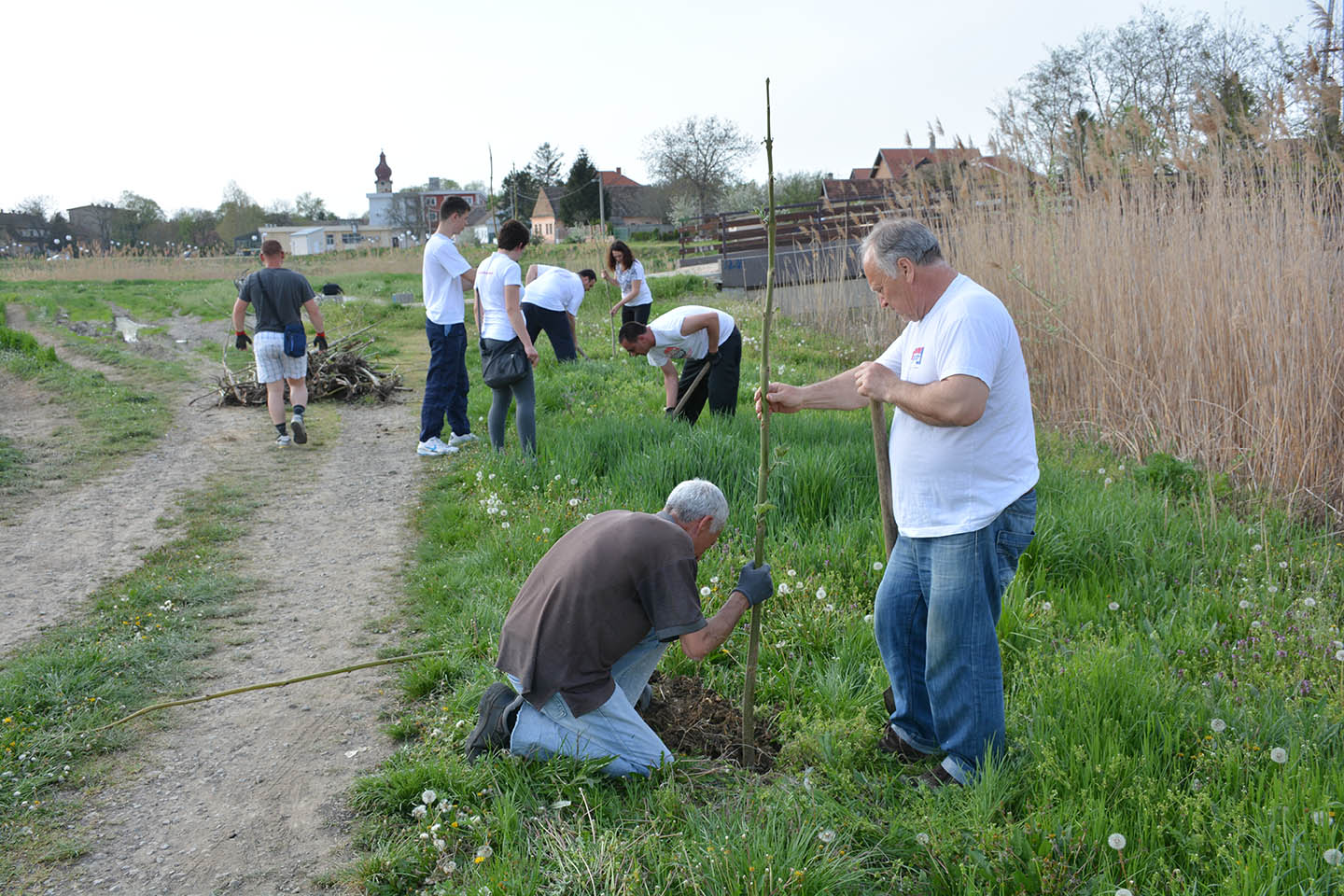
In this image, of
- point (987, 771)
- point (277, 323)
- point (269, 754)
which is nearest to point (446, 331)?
point (277, 323)

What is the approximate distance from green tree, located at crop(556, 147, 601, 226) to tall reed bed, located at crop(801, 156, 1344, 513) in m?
59.3

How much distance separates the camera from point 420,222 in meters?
99.1

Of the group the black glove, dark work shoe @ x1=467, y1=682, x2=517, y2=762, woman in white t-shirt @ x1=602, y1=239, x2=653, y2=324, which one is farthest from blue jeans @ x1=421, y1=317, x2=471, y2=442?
the black glove

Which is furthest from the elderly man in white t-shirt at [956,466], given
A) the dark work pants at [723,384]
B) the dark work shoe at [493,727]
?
the dark work pants at [723,384]

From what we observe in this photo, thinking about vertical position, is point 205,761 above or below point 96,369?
below

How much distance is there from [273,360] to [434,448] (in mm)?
1962

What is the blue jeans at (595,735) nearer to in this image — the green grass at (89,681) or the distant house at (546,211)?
the green grass at (89,681)

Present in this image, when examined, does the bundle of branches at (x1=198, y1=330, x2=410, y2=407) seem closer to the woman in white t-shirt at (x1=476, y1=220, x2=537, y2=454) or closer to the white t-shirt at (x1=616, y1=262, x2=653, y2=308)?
the white t-shirt at (x1=616, y1=262, x2=653, y2=308)

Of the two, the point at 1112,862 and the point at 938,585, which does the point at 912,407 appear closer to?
the point at 938,585

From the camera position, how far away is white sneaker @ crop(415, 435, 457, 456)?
8.88m

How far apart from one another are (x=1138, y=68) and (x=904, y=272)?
45422 millimetres

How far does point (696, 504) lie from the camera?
3357 millimetres

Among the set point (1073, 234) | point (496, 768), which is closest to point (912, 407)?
point (496, 768)

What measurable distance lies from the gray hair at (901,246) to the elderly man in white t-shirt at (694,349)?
374 cm
